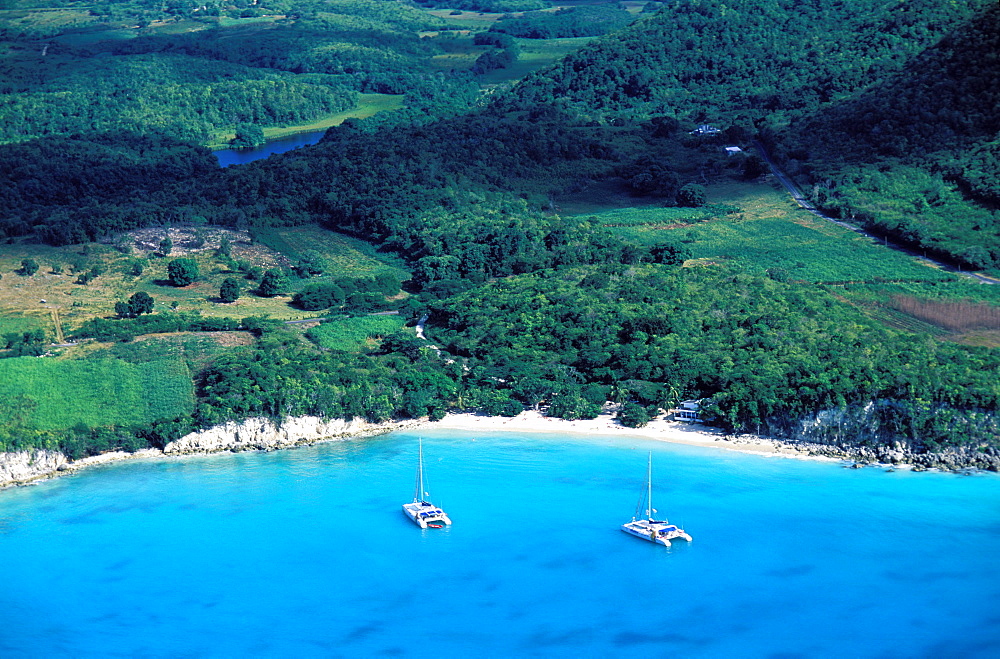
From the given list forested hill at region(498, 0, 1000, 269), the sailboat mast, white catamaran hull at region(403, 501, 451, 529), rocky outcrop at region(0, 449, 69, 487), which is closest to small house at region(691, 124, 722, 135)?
forested hill at region(498, 0, 1000, 269)

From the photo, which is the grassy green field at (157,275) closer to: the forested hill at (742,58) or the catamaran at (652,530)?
the catamaran at (652,530)

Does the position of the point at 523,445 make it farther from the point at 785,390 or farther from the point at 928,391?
the point at 928,391

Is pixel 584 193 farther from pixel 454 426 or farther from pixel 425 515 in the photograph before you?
pixel 425 515

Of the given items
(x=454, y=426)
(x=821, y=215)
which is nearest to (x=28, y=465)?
(x=454, y=426)


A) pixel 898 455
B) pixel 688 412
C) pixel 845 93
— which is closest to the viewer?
pixel 898 455

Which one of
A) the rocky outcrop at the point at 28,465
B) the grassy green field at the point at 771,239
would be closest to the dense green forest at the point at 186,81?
the grassy green field at the point at 771,239

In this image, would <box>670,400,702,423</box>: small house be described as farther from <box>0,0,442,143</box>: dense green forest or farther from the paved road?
<box>0,0,442,143</box>: dense green forest
